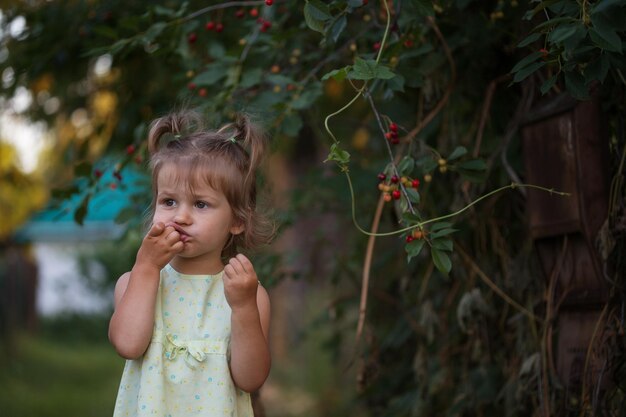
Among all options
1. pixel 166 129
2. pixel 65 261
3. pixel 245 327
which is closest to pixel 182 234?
pixel 245 327

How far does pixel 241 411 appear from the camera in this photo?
2223 millimetres

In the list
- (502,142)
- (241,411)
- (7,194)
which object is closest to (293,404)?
(7,194)

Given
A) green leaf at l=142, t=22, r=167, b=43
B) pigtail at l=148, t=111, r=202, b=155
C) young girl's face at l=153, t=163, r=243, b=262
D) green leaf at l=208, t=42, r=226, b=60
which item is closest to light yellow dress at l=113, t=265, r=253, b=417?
young girl's face at l=153, t=163, r=243, b=262

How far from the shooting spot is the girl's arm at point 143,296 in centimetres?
207

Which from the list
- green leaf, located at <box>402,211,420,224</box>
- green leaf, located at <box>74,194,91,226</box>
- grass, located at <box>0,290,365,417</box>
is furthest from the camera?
grass, located at <box>0,290,365,417</box>

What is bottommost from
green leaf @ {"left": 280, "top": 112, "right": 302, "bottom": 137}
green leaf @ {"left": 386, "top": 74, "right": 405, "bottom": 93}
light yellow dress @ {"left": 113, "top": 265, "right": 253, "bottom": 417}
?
light yellow dress @ {"left": 113, "top": 265, "right": 253, "bottom": 417}

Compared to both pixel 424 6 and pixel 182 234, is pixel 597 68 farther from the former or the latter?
pixel 182 234

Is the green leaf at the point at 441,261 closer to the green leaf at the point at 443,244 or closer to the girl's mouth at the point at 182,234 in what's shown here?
the green leaf at the point at 443,244

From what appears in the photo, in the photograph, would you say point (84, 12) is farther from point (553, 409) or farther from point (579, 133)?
point (553, 409)

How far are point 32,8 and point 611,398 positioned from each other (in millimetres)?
3182

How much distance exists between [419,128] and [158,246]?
3.64ft

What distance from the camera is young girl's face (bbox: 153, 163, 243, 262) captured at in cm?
213

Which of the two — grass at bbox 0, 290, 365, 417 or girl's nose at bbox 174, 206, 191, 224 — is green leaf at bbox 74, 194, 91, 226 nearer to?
girl's nose at bbox 174, 206, 191, 224

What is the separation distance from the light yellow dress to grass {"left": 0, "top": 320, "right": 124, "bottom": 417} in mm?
3945
